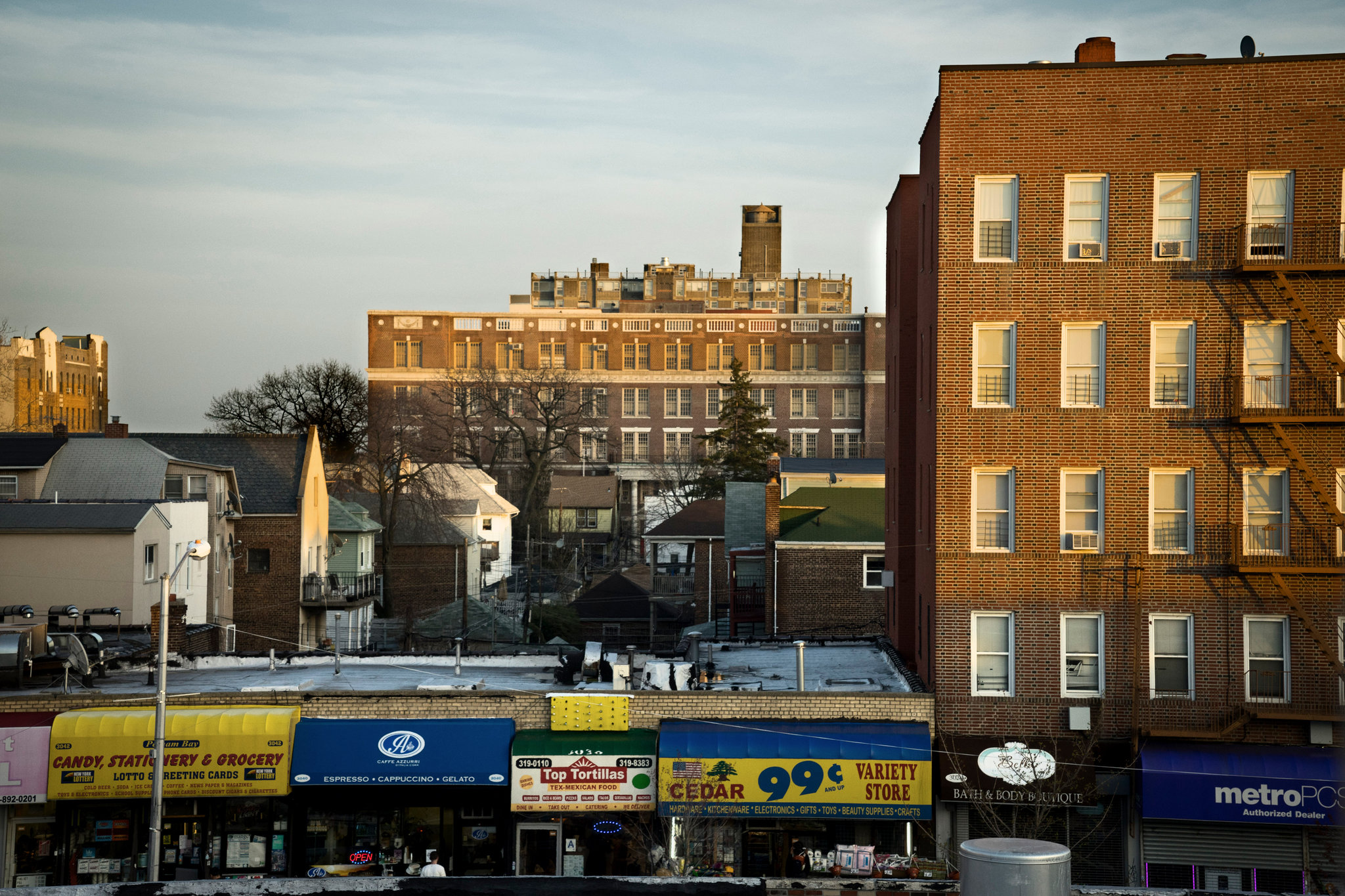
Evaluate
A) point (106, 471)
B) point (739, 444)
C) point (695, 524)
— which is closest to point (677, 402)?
point (739, 444)

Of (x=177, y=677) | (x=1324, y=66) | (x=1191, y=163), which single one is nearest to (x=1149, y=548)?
(x=1191, y=163)

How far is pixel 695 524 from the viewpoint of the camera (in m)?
61.9

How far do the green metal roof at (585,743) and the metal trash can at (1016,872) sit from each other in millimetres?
14290

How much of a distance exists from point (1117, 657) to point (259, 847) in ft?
53.4

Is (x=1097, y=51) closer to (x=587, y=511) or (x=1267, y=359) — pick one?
(x=1267, y=359)

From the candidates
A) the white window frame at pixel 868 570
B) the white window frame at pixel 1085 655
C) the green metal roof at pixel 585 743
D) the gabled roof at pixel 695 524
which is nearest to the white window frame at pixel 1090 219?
the white window frame at pixel 1085 655

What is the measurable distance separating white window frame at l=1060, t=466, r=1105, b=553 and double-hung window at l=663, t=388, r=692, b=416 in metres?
88.4

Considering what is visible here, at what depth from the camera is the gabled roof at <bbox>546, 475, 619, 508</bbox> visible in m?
95.8

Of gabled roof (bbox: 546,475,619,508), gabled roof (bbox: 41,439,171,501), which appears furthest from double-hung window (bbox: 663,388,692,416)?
gabled roof (bbox: 41,439,171,501)

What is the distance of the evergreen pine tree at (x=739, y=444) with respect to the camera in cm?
8856

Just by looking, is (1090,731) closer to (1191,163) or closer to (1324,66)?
(1191,163)

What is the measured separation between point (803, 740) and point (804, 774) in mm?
589

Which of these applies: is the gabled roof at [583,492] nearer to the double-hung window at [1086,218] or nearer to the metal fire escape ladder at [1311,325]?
the double-hung window at [1086,218]

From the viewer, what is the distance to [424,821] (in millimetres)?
23891
